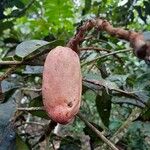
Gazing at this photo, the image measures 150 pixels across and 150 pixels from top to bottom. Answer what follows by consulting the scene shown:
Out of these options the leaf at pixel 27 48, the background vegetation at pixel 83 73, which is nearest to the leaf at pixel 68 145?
the background vegetation at pixel 83 73

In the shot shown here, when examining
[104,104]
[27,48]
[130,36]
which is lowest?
[104,104]

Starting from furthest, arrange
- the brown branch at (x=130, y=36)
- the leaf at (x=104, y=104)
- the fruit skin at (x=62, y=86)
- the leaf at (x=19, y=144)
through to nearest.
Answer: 1. the leaf at (x=104, y=104)
2. the leaf at (x=19, y=144)
3. the fruit skin at (x=62, y=86)
4. the brown branch at (x=130, y=36)

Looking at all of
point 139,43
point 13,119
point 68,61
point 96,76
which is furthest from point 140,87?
point 139,43

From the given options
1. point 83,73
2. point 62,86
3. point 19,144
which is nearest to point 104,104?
point 83,73

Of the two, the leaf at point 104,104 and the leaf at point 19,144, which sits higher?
the leaf at point 19,144

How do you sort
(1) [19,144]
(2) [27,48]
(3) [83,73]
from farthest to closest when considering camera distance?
(3) [83,73] → (1) [19,144] → (2) [27,48]

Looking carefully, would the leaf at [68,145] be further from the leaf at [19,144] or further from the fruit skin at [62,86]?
the fruit skin at [62,86]

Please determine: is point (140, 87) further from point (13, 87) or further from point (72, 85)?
point (72, 85)

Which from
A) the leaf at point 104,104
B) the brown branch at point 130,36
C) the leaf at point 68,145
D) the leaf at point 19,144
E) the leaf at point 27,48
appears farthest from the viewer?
the leaf at point 68,145

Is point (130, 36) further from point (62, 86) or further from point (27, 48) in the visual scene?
point (27, 48)
